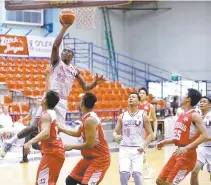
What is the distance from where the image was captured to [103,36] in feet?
91.8

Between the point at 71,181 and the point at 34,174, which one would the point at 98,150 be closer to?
the point at 71,181

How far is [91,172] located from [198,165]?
2.73 m

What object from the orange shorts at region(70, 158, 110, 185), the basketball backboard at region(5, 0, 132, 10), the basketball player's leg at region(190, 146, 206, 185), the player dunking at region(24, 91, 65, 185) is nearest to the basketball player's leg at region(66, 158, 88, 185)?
the orange shorts at region(70, 158, 110, 185)

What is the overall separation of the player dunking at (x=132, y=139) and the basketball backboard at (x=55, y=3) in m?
5.83

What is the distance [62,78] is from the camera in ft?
24.7

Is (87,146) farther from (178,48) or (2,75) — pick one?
(178,48)

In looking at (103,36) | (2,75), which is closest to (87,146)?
(2,75)

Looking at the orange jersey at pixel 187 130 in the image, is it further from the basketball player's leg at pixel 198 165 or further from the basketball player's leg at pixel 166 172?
the basketball player's leg at pixel 198 165

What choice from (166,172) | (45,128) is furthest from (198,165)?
(45,128)

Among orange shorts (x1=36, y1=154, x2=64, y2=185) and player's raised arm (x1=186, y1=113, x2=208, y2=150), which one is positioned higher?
player's raised arm (x1=186, y1=113, x2=208, y2=150)

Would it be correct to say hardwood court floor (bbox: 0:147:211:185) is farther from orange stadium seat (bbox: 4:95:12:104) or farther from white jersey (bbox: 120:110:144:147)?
orange stadium seat (bbox: 4:95:12:104)

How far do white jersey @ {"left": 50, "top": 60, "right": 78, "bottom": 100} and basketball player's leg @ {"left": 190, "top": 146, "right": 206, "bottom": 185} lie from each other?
2621 millimetres

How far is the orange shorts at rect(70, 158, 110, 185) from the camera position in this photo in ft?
22.2

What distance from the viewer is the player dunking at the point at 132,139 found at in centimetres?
748
